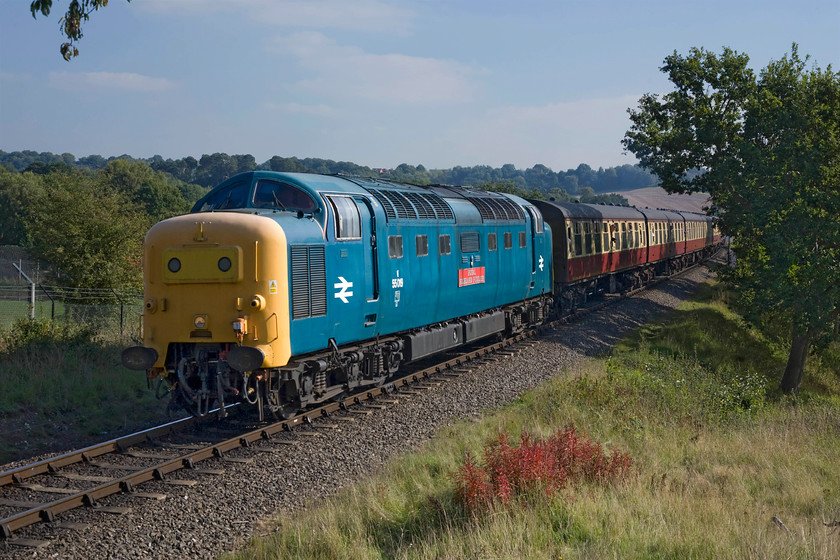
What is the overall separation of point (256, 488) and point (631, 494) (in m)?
4.72

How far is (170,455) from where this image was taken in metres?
11.1

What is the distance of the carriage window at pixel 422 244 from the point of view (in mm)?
15797

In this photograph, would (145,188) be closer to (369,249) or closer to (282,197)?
(369,249)

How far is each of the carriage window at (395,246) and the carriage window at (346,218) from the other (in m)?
1.11

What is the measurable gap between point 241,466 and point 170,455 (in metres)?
1.24

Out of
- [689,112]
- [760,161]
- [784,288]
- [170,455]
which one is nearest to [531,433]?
[170,455]

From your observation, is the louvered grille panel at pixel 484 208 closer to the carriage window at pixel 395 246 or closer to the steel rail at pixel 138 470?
the carriage window at pixel 395 246

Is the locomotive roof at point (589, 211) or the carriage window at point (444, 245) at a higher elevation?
the locomotive roof at point (589, 211)

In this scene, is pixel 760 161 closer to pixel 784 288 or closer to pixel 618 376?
pixel 784 288

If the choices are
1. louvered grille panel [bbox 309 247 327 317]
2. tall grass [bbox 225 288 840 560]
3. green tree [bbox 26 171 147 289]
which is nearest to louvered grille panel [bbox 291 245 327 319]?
louvered grille panel [bbox 309 247 327 317]

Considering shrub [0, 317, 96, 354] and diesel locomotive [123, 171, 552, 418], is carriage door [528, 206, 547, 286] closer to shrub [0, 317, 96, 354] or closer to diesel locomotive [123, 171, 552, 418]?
diesel locomotive [123, 171, 552, 418]

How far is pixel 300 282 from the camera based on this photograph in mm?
11969

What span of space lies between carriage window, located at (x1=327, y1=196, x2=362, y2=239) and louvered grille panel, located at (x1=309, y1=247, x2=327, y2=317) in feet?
2.15

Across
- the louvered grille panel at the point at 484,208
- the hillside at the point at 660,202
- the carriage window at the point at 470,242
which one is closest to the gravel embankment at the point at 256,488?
the carriage window at the point at 470,242
